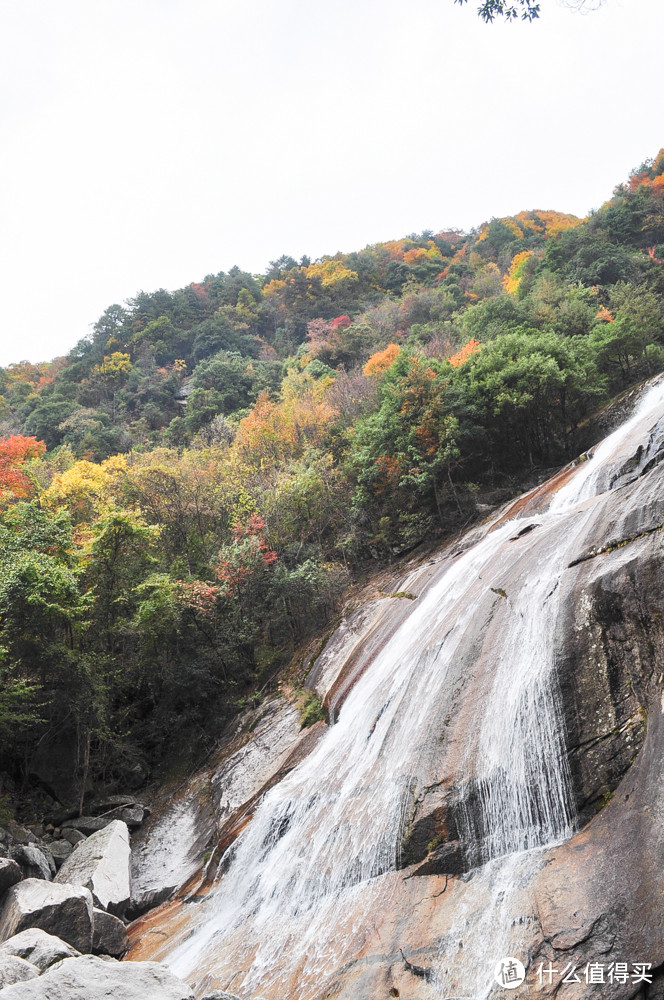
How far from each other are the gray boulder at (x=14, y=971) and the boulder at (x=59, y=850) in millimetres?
6270

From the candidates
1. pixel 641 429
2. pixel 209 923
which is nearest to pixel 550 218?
pixel 641 429

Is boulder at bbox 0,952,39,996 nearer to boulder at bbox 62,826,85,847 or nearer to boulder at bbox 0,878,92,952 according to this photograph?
boulder at bbox 0,878,92,952

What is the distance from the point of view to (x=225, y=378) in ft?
139

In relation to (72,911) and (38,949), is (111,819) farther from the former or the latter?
(38,949)

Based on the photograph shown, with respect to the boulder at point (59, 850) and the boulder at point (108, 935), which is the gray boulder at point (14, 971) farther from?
the boulder at point (59, 850)

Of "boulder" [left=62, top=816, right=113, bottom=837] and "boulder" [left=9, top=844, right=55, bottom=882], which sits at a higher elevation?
"boulder" [left=9, top=844, right=55, bottom=882]

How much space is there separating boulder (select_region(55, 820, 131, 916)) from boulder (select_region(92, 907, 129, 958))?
719 millimetres

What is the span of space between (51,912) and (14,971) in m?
2.80

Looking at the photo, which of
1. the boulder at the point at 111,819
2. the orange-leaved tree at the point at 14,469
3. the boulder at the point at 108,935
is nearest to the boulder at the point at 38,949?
the boulder at the point at 108,935

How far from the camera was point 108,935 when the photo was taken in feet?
29.4

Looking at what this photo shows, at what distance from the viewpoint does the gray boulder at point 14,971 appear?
18.3ft

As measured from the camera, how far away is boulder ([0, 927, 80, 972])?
642 cm

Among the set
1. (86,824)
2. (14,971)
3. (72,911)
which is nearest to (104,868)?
(72,911)

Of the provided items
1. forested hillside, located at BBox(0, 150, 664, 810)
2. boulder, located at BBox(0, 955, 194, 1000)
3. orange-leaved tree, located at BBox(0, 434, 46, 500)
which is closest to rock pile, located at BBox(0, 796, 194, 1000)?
boulder, located at BBox(0, 955, 194, 1000)
